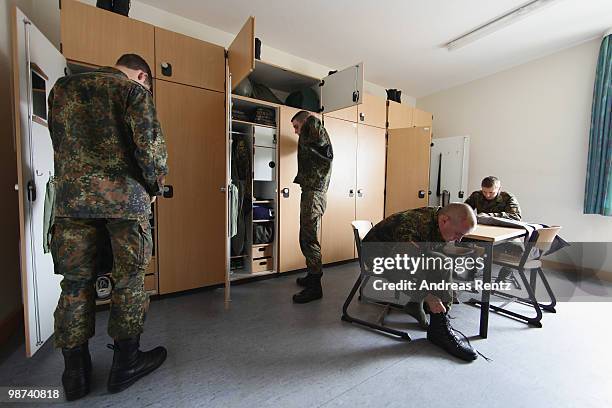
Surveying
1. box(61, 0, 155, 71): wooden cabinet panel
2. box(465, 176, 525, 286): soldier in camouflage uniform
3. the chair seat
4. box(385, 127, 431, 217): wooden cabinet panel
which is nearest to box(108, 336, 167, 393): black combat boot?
box(61, 0, 155, 71): wooden cabinet panel

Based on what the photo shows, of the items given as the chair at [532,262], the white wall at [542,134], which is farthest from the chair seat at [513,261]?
the white wall at [542,134]

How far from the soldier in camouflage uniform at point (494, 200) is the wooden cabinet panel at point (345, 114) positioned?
168 cm

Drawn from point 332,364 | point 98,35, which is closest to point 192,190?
point 98,35

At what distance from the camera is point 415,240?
5.58ft

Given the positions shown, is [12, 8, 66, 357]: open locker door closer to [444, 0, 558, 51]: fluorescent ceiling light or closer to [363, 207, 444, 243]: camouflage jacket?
[363, 207, 444, 243]: camouflage jacket

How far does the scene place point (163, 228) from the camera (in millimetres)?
2340

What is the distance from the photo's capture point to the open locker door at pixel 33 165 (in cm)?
137

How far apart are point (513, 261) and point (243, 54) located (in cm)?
287

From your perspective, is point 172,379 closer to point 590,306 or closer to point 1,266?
point 1,266

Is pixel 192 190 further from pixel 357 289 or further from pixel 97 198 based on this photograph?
pixel 357 289

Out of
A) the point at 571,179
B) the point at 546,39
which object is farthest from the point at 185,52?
the point at 571,179

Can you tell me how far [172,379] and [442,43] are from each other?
4212mm

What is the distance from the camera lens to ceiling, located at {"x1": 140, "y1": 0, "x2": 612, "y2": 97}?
2574 mm

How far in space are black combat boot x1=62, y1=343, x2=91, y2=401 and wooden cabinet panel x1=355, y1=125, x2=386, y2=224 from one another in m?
2.99
